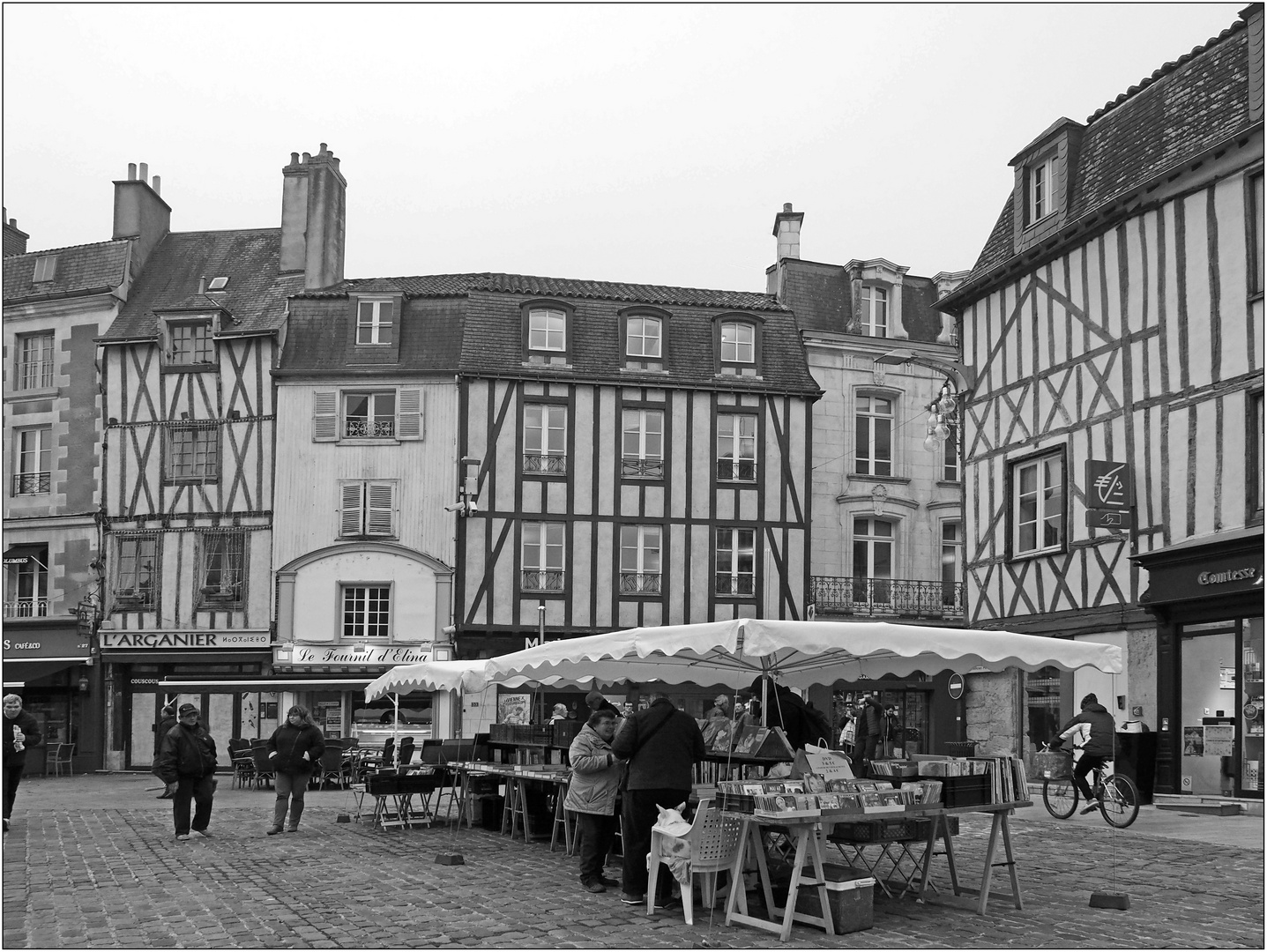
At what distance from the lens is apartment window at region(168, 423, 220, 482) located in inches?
1125

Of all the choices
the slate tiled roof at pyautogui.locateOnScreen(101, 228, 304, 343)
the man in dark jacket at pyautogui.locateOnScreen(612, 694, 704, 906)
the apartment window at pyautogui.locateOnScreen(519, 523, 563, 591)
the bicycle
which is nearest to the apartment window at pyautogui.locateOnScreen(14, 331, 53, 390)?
the slate tiled roof at pyautogui.locateOnScreen(101, 228, 304, 343)

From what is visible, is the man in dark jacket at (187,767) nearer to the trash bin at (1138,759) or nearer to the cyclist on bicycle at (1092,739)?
the cyclist on bicycle at (1092,739)

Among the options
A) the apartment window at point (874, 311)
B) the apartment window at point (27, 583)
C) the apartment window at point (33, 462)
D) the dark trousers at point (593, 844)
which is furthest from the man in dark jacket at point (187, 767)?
the apartment window at point (874, 311)

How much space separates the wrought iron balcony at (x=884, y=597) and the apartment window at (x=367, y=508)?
858 centimetres

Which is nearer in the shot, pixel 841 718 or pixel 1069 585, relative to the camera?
pixel 1069 585

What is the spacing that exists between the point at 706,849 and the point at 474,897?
1.82m

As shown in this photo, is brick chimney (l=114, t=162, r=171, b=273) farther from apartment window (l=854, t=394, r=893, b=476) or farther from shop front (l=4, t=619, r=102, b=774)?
apartment window (l=854, t=394, r=893, b=476)

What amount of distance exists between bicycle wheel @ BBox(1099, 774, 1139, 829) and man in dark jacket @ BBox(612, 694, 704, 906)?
5.69 m

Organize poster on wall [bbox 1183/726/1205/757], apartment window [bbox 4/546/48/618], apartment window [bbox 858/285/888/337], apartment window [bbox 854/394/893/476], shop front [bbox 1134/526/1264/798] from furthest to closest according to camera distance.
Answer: apartment window [bbox 858/285/888/337] → apartment window [bbox 854/394/893/476] → apartment window [bbox 4/546/48/618] → poster on wall [bbox 1183/726/1205/757] → shop front [bbox 1134/526/1264/798]

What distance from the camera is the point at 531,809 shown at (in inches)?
512

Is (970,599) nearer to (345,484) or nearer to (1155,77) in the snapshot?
(1155,77)

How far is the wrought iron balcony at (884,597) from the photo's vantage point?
29.1 meters

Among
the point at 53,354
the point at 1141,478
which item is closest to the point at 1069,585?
the point at 1141,478

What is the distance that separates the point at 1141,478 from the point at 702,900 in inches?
394
